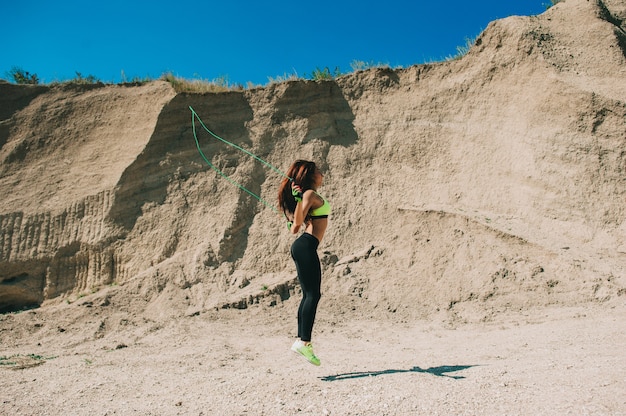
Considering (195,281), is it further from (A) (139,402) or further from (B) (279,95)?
(A) (139,402)

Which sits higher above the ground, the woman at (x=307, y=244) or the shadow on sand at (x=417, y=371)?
the woman at (x=307, y=244)

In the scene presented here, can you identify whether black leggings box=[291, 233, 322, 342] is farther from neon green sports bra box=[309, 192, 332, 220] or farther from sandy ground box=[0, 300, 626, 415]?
sandy ground box=[0, 300, 626, 415]

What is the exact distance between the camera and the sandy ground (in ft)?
13.4

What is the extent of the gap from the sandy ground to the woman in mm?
376

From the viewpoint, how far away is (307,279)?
518 centimetres

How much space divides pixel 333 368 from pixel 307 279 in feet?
3.23

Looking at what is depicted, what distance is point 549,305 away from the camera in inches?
308

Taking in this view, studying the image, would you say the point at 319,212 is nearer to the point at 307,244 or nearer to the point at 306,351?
the point at 307,244

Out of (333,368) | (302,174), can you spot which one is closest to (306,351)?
(333,368)

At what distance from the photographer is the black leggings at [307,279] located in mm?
5152

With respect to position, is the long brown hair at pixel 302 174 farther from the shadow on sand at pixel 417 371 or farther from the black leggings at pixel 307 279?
the shadow on sand at pixel 417 371

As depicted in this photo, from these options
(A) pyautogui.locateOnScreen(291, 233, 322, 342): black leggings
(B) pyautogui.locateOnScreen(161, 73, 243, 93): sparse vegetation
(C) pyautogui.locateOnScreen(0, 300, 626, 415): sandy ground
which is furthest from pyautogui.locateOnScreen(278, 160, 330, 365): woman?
(B) pyautogui.locateOnScreen(161, 73, 243, 93): sparse vegetation

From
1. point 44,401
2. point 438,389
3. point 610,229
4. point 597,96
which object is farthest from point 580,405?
point 597,96

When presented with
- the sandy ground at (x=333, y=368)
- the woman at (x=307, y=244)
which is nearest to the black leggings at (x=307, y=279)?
the woman at (x=307, y=244)
